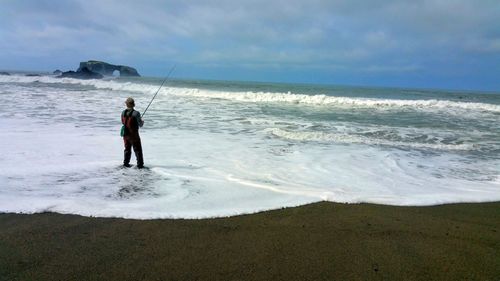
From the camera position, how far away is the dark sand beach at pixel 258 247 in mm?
3311

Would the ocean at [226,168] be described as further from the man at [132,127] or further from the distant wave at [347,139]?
the man at [132,127]

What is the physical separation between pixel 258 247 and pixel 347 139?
817 centimetres

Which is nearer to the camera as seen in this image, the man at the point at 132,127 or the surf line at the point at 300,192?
the surf line at the point at 300,192

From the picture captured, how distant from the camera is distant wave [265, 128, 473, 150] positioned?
1081cm

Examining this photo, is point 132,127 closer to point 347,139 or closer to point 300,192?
point 300,192

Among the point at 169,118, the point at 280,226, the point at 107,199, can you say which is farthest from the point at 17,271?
the point at 169,118

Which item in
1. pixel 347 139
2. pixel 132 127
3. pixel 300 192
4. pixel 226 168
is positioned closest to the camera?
pixel 300 192

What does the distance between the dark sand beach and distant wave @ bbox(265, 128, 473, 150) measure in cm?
606

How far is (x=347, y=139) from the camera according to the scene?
449 inches

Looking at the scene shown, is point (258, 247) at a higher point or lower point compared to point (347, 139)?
lower

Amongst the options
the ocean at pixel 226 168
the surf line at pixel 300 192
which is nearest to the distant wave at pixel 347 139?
the ocean at pixel 226 168

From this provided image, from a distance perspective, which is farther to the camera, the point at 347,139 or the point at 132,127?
the point at 347,139

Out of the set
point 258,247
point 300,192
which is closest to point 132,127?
point 300,192

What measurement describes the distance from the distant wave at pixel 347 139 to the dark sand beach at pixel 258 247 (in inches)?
239
